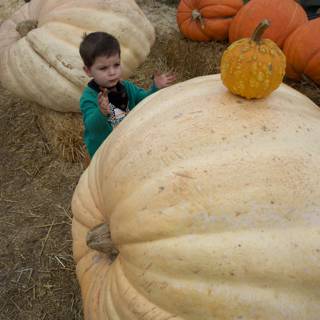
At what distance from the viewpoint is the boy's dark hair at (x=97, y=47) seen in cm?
239

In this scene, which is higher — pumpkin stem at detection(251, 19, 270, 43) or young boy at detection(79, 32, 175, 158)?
pumpkin stem at detection(251, 19, 270, 43)

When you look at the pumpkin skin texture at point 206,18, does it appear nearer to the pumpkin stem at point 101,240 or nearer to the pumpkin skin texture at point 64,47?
the pumpkin skin texture at point 64,47

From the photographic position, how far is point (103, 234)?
5.08ft

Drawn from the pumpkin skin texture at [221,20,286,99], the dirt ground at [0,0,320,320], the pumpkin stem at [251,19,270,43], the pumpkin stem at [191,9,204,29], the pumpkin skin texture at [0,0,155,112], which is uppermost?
the pumpkin stem at [251,19,270,43]

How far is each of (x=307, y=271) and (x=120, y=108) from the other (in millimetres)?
1690

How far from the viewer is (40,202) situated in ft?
11.7

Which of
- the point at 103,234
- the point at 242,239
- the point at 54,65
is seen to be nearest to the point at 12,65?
the point at 54,65

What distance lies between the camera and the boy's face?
2412 mm

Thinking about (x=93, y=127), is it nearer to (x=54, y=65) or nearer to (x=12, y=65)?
(x=54, y=65)

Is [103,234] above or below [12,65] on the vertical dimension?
above

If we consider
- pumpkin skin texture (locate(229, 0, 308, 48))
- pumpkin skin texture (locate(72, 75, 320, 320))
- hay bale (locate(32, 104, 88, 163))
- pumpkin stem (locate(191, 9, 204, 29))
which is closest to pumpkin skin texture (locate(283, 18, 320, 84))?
pumpkin skin texture (locate(229, 0, 308, 48))

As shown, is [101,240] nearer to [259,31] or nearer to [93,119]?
[259,31]

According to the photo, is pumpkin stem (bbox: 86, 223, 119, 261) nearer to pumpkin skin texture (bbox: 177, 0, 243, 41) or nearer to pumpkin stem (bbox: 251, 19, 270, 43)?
pumpkin stem (bbox: 251, 19, 270, 43)

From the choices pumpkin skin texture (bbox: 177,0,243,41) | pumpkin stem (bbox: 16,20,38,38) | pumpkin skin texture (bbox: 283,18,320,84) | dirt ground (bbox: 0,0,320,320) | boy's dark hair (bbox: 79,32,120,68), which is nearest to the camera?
boy's dark hair (bbox: 79,32,120,68)
